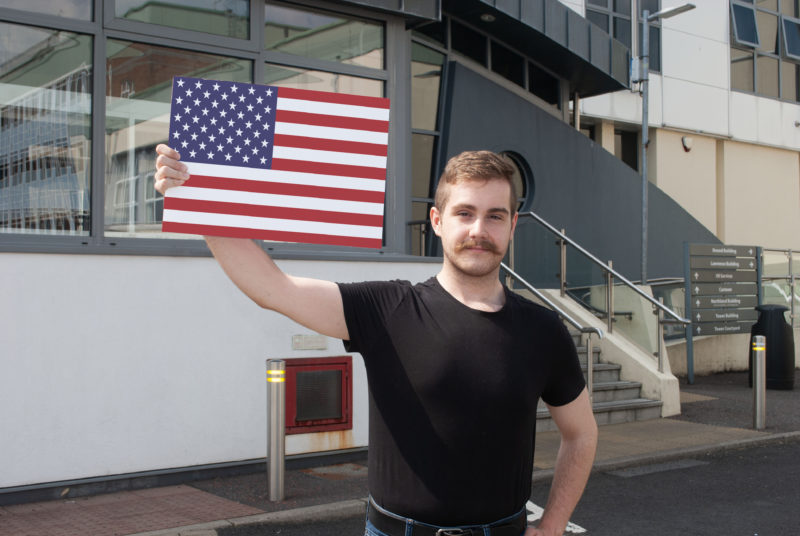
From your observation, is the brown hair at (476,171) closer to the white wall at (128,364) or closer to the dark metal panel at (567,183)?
the white wall at (128,364)

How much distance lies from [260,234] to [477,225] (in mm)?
643

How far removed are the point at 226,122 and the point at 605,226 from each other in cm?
1497

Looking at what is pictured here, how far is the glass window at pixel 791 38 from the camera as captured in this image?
23078 mm

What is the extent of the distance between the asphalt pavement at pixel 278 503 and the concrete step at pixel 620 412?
17cm

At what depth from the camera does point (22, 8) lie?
21.9 feet

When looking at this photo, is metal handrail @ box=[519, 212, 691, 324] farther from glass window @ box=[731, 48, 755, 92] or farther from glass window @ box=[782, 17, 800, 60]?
glass window @ box=[782, 17, 800, 60]

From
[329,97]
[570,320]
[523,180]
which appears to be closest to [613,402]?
[570,320]

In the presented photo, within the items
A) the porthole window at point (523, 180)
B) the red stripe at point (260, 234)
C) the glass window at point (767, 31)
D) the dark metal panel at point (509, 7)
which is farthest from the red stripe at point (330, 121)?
the glass window at point (767, 31)

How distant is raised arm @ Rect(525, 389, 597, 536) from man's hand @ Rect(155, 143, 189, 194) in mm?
1279

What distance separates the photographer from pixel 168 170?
7.55 ft

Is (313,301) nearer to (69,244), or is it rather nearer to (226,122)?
(226,122)

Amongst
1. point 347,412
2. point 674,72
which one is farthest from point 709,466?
point 674,72

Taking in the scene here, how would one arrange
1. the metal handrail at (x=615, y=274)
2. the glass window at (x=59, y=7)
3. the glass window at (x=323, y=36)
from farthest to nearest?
the metal handrail at (x=615, y=274)
the glass window at (x=323, y=36)
the glass window at (x=59, y=7)

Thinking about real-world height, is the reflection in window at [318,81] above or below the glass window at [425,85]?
below
